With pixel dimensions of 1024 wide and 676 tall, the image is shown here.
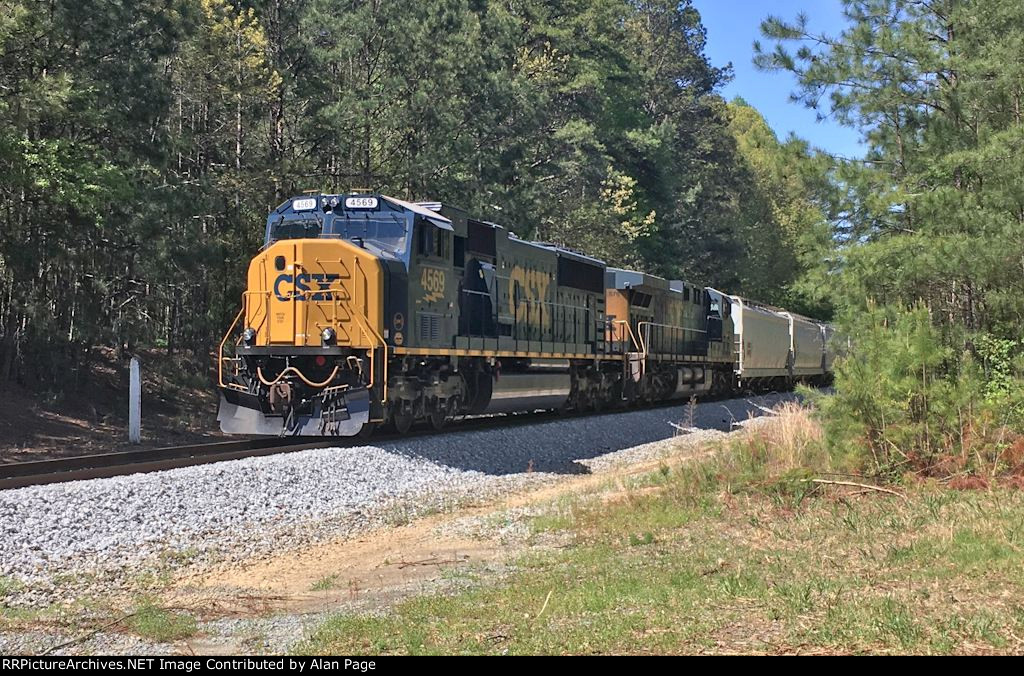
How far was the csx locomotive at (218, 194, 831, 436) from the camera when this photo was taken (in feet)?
47.4

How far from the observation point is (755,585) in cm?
680

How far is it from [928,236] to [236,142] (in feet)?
69.5

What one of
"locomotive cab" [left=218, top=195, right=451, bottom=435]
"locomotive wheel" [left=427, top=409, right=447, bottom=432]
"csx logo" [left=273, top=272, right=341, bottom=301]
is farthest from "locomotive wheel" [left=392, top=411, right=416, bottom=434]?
"csx logo" [left=273, top=272, right=341, bottom=301]

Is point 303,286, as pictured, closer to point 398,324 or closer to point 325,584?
point 398,324

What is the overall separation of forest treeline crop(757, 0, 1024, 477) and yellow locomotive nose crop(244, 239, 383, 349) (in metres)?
6.57

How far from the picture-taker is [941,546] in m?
7.59

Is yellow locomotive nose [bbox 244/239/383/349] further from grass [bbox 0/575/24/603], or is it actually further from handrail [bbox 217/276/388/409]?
grass [bbox 0/575/24/603]

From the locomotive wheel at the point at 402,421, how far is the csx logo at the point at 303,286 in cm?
215

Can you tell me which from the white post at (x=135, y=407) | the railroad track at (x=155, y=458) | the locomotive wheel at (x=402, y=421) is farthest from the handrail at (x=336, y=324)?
the white post at (x=135, y=407)

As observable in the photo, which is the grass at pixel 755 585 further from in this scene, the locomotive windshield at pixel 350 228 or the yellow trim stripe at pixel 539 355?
the locomotive windshield at pixel 350 228

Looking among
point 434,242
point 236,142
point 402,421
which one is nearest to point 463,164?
point 236,142
